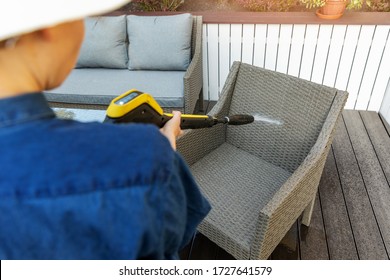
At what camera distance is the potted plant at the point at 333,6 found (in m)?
2.39

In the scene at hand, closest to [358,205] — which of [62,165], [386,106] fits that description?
[386,106]

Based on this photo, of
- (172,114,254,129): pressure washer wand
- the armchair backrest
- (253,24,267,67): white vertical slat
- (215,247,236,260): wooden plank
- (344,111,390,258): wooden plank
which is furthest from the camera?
(253,24,267,67): white vertical slat

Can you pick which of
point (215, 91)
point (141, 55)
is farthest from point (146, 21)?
point (215, 91)

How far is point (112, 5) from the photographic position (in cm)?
39

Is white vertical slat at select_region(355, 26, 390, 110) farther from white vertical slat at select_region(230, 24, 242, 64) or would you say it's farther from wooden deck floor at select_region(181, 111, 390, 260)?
white vertical slat at select_region(230, 24, 242, 64)

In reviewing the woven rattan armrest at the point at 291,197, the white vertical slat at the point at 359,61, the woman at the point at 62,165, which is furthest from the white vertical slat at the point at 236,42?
the woman at the point at 62,165

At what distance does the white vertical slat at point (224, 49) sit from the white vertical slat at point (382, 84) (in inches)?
49.7

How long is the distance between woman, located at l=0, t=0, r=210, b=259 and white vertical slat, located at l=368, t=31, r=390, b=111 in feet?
8.93

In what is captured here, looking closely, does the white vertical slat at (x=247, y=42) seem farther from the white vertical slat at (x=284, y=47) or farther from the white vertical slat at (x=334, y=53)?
the white vertical slat at (x=334, y=53)

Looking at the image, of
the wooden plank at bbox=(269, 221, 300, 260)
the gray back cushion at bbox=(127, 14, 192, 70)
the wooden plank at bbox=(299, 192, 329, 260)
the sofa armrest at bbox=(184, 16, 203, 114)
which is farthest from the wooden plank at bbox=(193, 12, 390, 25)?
the wooden plank at bbox=(269, 221, 300, 260)

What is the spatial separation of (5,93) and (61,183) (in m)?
0.14

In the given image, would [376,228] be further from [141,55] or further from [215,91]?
[141,55]

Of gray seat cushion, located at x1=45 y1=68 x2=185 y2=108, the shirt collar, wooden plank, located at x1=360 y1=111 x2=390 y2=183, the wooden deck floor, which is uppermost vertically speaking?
the shirt collar

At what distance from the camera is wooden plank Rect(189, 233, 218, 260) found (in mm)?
1618
